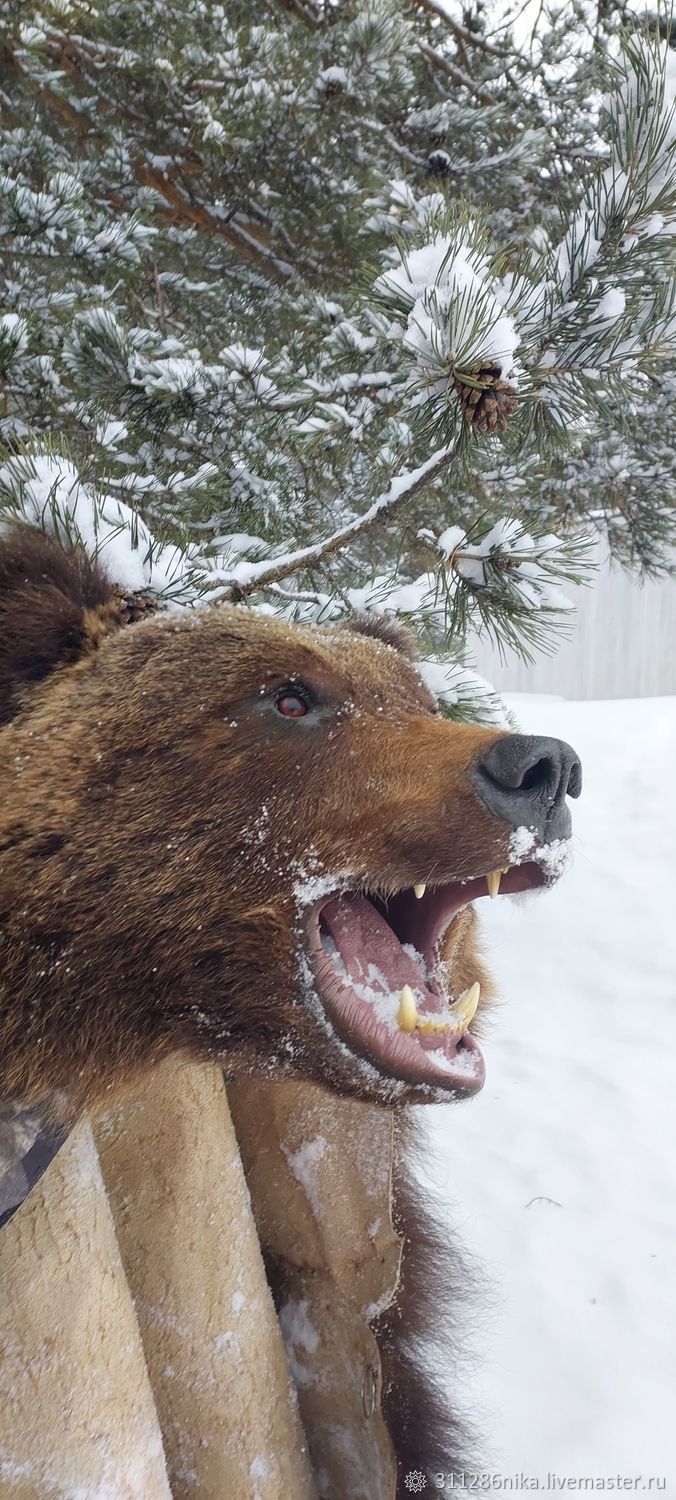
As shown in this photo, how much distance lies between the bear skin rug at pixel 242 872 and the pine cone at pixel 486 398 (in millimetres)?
446

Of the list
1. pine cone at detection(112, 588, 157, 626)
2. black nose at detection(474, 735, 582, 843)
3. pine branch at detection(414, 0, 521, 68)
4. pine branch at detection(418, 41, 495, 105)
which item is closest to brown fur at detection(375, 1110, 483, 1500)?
black nose at detection(474, 735, 582, 843)

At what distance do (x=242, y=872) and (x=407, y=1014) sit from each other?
0.25 meters

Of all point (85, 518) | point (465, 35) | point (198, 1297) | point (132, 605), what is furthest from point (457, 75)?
point (198, 1297)

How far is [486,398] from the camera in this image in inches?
49.8

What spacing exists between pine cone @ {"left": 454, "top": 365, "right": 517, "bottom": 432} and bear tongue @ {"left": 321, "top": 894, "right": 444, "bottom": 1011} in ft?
2.23

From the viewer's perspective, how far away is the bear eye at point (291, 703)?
46.5 inches

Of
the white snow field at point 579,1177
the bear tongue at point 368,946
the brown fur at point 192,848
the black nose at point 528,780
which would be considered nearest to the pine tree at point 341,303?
the brown fur at point 192,848

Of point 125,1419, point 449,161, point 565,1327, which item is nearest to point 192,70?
point 449,161

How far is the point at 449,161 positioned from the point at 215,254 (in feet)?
3.04

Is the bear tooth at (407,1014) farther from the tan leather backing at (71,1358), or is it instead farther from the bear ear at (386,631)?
the bear ear at (386,631)

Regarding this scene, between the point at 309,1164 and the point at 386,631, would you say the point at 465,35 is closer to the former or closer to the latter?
the point at 386,631

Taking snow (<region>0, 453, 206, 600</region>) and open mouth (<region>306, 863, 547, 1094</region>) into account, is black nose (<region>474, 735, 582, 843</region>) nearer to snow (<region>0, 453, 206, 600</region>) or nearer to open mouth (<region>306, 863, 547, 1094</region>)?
open mouth (<region>306, 863, 547, 1094</region>)

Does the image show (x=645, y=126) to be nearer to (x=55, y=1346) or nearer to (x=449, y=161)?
(x=55, y=1346)

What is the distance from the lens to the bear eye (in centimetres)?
118
